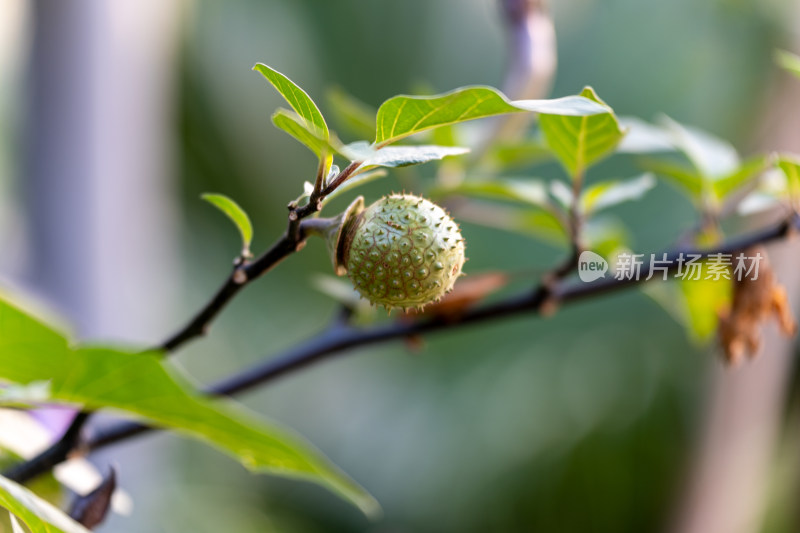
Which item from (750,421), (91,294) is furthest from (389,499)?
(91,294)

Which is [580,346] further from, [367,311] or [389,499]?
[367,311]

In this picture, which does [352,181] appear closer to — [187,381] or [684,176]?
[187,381]

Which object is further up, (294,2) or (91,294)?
(294,2)

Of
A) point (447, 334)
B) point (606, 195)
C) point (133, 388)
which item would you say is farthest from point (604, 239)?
point (447, 334)

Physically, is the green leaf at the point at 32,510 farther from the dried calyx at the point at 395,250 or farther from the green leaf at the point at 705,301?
the green leaf at the point at 705,301

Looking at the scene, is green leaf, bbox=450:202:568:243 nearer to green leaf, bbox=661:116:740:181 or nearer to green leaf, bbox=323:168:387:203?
green leaf, bbox=661:116:740:181

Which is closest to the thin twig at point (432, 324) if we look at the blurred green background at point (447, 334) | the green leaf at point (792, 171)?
the green leaf at point (792, 171)
